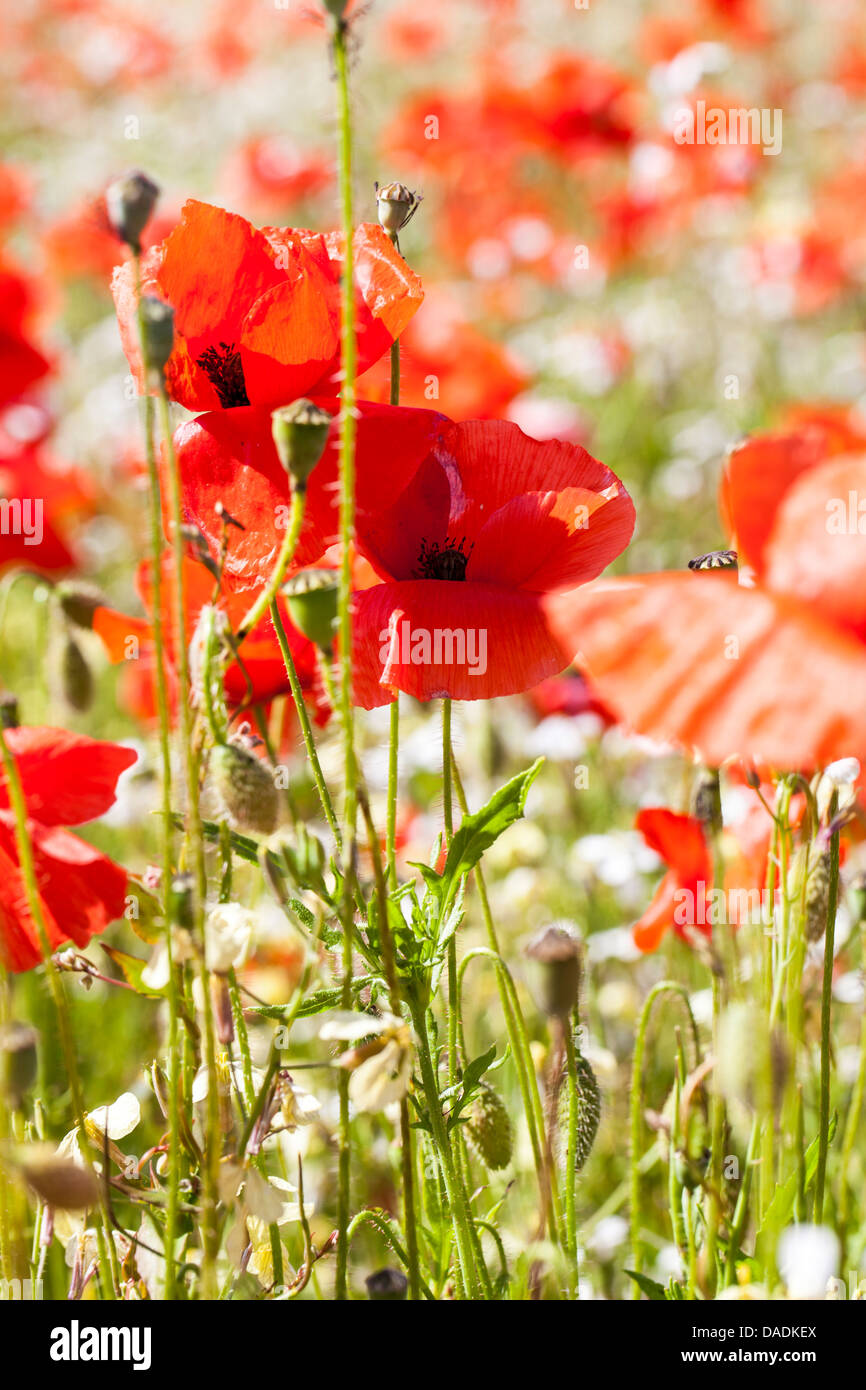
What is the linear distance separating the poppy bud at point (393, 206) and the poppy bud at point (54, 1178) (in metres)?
0.55

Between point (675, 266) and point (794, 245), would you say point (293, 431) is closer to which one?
point (794, 245)

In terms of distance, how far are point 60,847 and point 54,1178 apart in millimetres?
Result: 230

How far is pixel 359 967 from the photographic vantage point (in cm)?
84

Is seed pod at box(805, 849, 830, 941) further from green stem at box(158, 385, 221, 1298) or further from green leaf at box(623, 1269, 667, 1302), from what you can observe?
green stem at box(158, 385, 221, 1298)

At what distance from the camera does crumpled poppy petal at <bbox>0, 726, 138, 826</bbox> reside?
0.81 meters

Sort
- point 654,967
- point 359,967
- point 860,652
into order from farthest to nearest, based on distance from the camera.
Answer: point 654,967 → point 359,967 → point 860,652

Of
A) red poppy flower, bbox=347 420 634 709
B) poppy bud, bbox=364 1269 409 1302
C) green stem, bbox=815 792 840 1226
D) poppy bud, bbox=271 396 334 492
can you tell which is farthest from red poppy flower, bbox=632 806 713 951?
poppy bud, bbox=271 396 334 492

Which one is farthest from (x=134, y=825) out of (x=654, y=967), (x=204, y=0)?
(x=204, y=0)

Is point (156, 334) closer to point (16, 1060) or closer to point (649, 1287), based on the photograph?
point (16, 1060)

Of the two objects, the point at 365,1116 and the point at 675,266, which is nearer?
the point at 365,1116

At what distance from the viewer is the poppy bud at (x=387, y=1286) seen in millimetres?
716

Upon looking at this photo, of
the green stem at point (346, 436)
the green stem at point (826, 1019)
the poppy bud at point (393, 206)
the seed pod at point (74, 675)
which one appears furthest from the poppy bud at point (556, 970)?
the seed pod at point (74, 675)

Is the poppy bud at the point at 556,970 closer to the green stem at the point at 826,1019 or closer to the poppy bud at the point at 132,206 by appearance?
the green stem at the point at 826,1019

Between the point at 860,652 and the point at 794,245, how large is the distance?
9.50 ft
